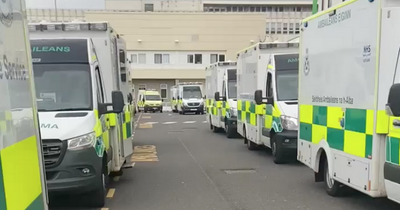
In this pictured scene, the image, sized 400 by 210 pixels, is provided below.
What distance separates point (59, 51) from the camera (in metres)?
6.36

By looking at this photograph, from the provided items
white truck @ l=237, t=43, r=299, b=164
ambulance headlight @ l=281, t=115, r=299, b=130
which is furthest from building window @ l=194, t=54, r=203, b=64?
ambulance headlight @ l=281, t=115, r=299, b=130

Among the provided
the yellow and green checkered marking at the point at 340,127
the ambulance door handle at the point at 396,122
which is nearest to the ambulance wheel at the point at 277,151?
the yellow and green checkered marking at the point at 340,127

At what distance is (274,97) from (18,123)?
25.8 feet

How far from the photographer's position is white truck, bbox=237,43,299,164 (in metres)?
9.19

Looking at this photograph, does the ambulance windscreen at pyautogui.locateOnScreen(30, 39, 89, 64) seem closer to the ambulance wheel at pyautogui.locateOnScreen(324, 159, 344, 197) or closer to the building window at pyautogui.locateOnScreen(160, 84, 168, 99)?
the ambulance wheel at pyautogui.locateOnScreen(324, 159, 344, 197)

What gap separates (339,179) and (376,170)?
3.23ft

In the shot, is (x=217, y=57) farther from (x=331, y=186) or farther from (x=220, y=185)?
(x=331, y=186)

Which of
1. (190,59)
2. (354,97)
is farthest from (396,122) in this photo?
(190,59)

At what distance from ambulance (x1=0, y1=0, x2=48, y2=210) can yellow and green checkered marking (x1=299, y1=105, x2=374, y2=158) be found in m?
4.01

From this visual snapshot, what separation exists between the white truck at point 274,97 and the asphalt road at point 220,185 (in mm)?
552

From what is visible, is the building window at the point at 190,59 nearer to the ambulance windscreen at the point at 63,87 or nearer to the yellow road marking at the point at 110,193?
the yellow road marking at the point at 110,193

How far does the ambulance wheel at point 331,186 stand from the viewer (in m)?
6.37

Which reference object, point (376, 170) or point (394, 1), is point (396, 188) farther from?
point (394, 1)

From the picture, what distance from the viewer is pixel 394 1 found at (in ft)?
15.7
